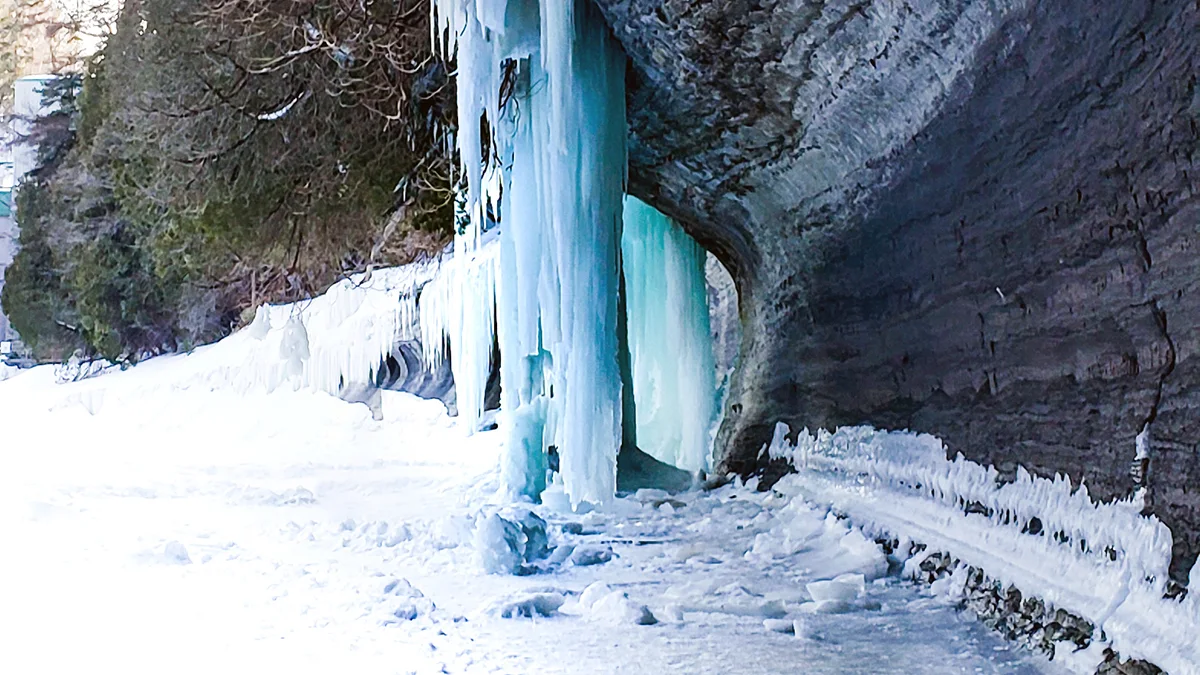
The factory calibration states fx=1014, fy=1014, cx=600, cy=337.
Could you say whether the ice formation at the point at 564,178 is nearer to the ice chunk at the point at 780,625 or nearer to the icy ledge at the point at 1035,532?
the icy ledge at the point at 1035,532

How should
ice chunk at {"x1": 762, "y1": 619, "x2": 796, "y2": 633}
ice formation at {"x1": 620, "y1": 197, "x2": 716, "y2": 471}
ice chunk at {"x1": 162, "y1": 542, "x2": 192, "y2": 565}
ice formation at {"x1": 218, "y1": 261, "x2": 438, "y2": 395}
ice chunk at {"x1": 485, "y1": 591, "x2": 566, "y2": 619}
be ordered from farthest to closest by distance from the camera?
ice formation at {"x1": 218, "y1": 261, "x2": 438, "y2": 395} → ice formation at {"x1": 620, "y1": 197, "x2": 716, "y2": 471} → ice chunk at {"x1": 162, "y1": 542, "x2": 192, "y2": 565} → ice chunk at {"x1": 485, "y1": 591, "x2": 566, "y2": 619} → ice chunk at {"x1": 762, "y1": 619, "x2": 796, "y2": 633}

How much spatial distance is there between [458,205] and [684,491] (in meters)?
2.68

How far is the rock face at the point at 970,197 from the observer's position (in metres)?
2.48

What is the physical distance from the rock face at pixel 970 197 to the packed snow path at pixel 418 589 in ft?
2.44

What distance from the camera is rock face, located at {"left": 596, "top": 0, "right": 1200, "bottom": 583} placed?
2482mm

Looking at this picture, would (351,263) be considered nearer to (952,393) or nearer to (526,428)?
(526,428)

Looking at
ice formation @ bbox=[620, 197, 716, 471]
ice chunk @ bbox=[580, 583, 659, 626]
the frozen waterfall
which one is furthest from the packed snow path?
ice formation @ bbox=[620, 197, 716, 471]

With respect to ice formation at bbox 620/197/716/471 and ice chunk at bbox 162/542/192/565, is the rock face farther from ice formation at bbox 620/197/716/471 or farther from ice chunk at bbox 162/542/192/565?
ice chunk at bbox 162/542/192/565

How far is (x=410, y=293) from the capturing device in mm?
11750

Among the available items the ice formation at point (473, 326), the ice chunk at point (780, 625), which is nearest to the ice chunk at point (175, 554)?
the ice formation at point (473, 326)

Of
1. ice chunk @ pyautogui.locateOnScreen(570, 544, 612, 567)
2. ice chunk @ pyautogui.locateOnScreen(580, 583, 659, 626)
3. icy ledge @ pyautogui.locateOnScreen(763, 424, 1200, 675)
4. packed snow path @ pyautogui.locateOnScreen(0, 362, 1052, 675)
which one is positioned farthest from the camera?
ice chunk @ pyautogui.locateOnScreen(570, 544, 612, 567)

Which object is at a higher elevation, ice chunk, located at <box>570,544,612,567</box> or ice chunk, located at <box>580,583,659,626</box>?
ice chunk, located at <box>570,544,612,567</box>

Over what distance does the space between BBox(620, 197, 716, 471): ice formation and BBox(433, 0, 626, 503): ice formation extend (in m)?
2.89

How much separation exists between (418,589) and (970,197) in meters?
2.66
